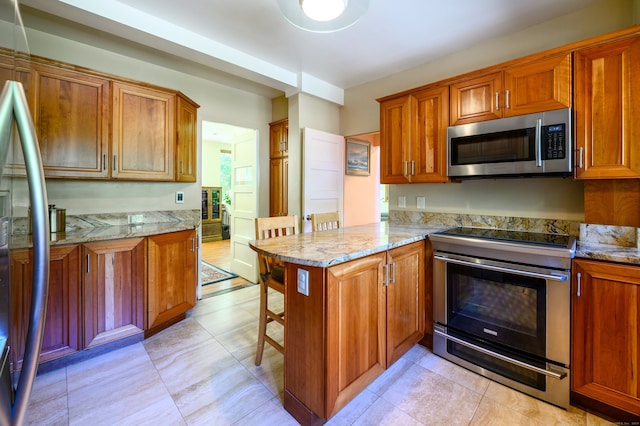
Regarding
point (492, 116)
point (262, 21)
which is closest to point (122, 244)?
point (262, 21)

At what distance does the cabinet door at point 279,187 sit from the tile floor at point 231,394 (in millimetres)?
1973

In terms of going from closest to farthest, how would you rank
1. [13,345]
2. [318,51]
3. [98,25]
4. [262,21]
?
[13,345], [98,25], [262,21], [318,51]

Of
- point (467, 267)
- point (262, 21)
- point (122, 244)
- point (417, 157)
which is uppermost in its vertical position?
point (262, 21)

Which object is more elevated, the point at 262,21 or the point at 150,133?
the point at 262,21

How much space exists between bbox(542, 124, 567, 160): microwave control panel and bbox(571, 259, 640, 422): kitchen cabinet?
737 mm

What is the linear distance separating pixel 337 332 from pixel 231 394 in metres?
0.93

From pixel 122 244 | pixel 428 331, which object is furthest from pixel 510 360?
pixel 122 244

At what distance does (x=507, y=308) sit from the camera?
191cm

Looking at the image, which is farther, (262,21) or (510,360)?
(262,21)

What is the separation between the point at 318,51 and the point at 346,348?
282cm

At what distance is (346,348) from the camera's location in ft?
4.93

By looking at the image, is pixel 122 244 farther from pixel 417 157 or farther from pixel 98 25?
pixel 417 157

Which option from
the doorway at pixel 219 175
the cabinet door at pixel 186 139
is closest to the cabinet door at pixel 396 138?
the cabinet door at pixel 186 139

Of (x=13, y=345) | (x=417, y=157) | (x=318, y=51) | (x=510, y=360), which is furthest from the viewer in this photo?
(x=318, y=51)
